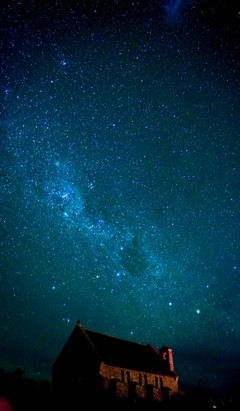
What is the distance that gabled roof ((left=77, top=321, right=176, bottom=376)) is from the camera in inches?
1221

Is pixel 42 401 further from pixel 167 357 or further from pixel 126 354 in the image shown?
pixel 167 357

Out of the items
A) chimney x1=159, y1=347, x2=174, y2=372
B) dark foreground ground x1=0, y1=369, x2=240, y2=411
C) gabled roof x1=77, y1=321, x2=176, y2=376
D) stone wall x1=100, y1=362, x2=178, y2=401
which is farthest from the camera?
chimney x1=159, y1=347, x2=174, y2=372

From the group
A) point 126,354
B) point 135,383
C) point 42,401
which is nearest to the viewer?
point 42,401

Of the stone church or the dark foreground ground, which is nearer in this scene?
the dark foreground ground

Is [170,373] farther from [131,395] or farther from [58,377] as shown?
[58,377]

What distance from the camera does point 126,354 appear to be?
34094mm

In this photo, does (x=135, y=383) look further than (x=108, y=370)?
Yes

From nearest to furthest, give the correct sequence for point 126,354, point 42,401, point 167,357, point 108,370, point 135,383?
point 42,401
point 108,370
point 135,383
point 126,354
point 167,357

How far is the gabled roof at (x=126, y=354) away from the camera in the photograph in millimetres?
31019

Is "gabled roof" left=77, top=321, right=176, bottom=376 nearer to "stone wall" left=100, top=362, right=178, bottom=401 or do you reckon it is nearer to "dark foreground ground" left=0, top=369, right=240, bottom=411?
"stone wall" left=100, top=362, right=178, bottom=401

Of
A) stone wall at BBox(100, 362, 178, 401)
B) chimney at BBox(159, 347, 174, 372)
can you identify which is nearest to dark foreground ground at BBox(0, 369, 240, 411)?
stone wall at BBox(100, 362, 178, 401)

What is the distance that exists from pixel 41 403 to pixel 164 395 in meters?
23.5

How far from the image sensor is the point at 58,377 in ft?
107

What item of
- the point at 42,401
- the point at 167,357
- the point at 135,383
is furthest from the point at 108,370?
the point at 42,401
